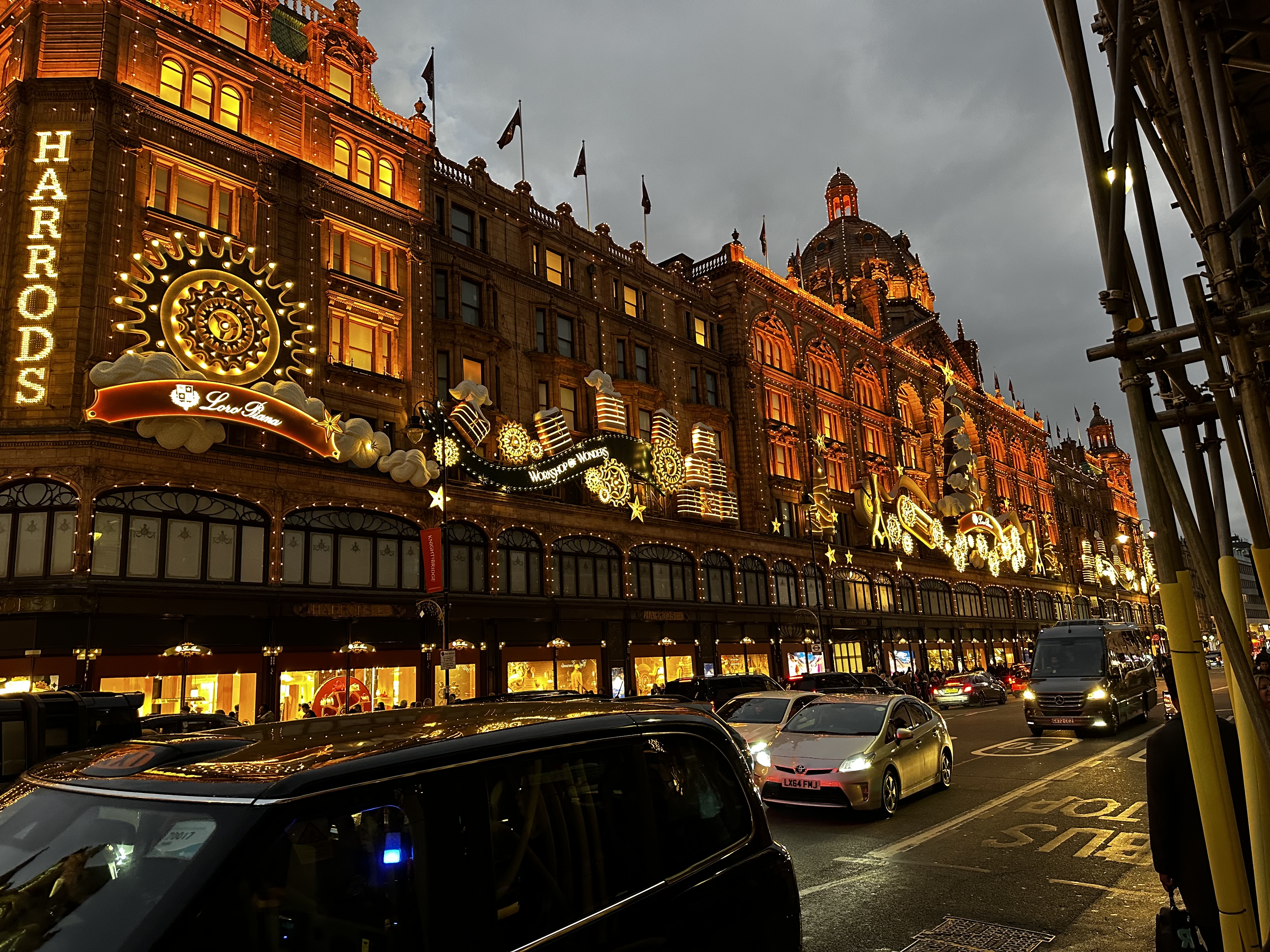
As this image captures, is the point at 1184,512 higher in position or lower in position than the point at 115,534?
lower

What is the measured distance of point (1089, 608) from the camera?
8844 centimetres

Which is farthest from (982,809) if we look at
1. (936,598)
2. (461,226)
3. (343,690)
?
(936,598)

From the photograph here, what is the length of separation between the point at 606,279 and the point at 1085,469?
8165 centimetres

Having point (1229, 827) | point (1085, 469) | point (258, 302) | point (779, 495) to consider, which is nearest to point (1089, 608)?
point (1085, 469)

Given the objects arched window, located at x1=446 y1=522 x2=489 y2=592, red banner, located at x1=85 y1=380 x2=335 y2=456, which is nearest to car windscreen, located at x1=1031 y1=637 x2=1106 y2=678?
arched window, located at x1=446 y1=522 x2=489 y2=592

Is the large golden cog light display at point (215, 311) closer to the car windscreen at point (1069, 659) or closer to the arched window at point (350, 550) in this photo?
the arched window at point (350, 550)

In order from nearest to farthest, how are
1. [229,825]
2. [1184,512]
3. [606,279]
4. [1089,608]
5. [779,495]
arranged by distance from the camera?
1. [229,825]
2. [1184,512]
3. [606,279]
4. [779,495]
5. [1089,608]

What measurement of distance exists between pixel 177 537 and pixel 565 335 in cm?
1928

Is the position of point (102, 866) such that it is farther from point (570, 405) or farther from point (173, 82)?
point (570, 405)

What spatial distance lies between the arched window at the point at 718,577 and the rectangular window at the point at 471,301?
15473mm

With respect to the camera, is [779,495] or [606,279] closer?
[606,279]

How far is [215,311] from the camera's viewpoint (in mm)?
24875

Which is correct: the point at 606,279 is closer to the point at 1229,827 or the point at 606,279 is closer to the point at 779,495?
the point at 779,495

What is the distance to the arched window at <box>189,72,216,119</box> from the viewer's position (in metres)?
27.2
